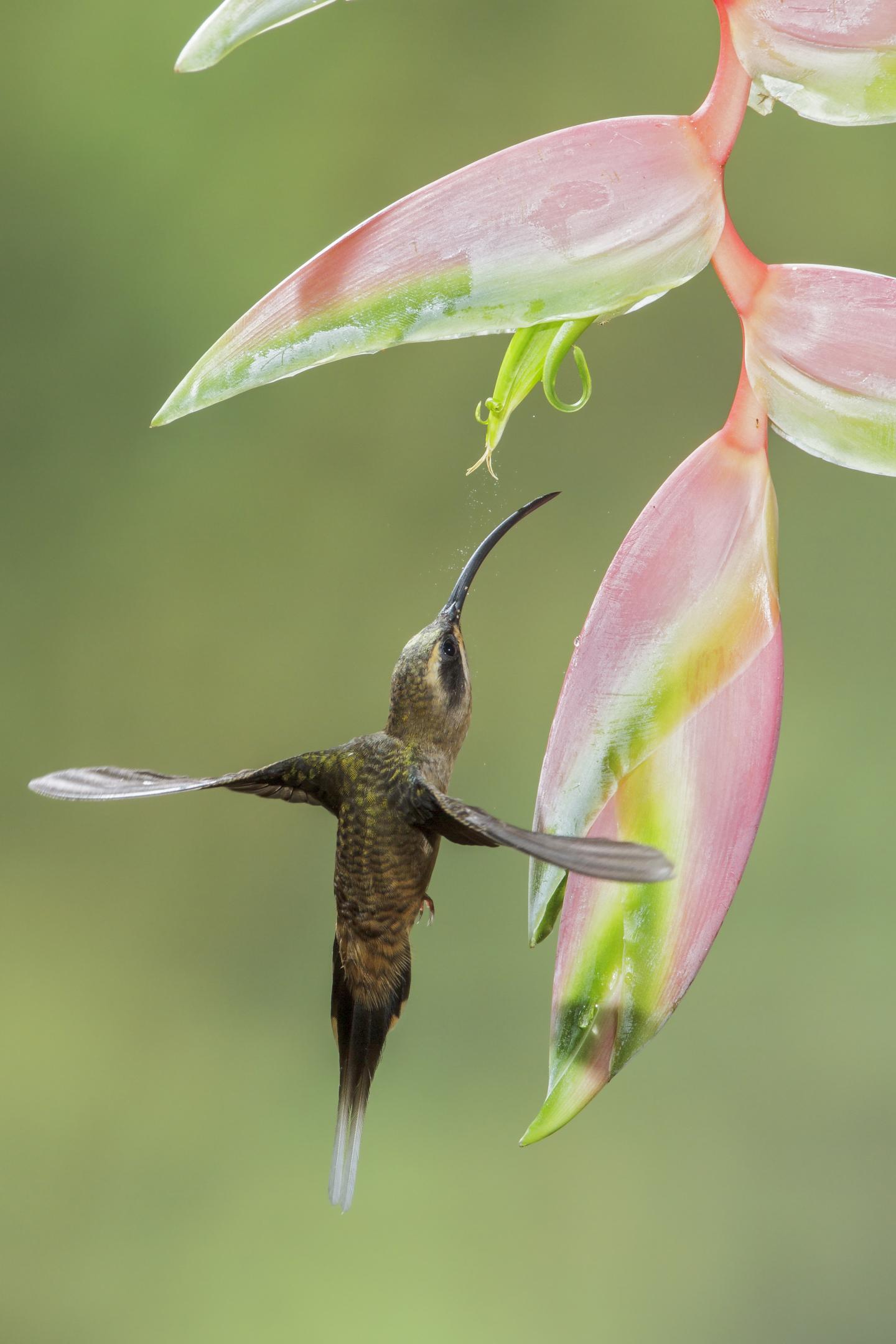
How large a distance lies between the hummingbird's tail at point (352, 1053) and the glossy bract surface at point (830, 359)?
0.17 meters


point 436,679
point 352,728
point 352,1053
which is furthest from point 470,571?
point 352,728

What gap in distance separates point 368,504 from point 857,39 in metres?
0.51

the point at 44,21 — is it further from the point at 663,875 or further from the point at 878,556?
the point at 663,875

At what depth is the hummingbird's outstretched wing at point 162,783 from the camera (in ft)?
0.84

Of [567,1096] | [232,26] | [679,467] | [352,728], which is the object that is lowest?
[352,728]

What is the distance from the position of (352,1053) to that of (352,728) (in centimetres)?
41

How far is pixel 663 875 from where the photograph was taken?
0.18 meters

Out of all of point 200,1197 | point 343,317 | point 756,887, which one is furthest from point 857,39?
point 200,1197

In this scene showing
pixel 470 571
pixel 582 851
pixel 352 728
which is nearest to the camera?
pixel 582 851

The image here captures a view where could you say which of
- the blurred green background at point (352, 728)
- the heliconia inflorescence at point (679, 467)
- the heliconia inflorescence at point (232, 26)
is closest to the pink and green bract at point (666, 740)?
the heliconia inflorescence at point (679, 467)

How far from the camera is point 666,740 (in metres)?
0.25

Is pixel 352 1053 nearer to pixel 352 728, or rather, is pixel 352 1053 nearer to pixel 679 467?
pixel 679 467

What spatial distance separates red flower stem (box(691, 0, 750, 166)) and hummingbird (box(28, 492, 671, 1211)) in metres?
0.08

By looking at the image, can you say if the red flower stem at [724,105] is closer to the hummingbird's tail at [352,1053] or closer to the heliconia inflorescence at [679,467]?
the heliconia inflorescence at [679,467]
